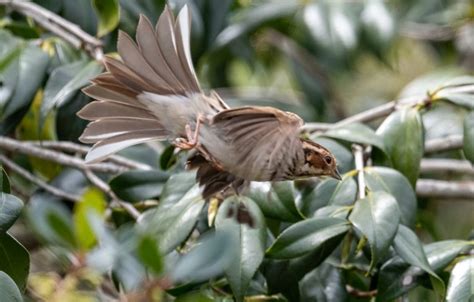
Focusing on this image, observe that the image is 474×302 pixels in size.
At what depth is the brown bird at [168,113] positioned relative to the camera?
1.74 metres

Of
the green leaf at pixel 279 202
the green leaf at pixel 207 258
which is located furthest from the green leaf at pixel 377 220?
the green leaf at pixel 207 258

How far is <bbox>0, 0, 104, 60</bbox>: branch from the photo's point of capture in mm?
2143

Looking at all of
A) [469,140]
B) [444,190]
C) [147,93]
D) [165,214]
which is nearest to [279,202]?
[165,214]

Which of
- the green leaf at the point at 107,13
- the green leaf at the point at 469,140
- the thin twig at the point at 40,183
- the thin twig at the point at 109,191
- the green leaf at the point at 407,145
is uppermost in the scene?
the green leaf at the point at 107,13

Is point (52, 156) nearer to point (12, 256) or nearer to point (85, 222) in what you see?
point (12, 256)

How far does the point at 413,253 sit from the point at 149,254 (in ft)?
2.85

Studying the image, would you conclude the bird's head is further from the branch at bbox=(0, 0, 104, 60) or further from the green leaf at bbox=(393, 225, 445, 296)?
the branch at bbox=(0, 0, 104, 60)

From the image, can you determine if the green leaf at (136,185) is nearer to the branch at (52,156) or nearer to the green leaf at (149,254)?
the branch at (52,156)

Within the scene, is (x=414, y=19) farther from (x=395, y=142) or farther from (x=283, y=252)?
(x=283, y=252)

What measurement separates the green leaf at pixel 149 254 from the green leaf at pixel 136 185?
3.16 ft

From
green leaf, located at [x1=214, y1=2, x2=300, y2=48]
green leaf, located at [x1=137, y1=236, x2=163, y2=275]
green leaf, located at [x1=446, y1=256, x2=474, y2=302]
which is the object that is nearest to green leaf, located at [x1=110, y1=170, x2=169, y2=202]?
green leaf, located at [x1=446, y1=256, x2=474, y2=302]

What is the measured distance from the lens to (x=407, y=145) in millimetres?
2035

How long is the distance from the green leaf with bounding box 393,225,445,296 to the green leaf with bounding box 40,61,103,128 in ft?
2.36

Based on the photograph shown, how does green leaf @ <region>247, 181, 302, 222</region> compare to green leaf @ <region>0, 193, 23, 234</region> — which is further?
green leaf @ <region>247, 181, 302, 222</region>
